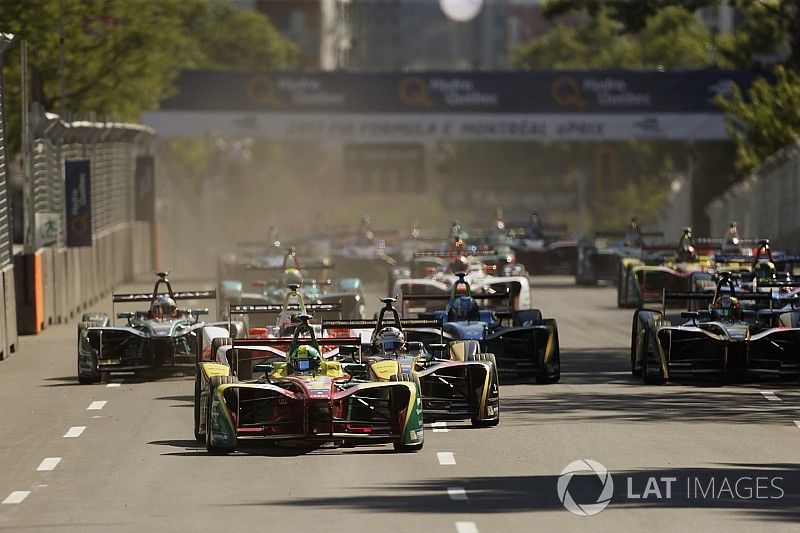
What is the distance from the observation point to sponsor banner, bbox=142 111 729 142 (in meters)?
→ 71.1

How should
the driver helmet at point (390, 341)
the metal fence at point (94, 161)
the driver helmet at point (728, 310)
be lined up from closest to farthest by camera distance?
the driver helmet at point (390, 341)
the driver helmet at point (728, 310)
the metal fence at point (94, 161)

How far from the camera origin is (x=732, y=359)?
24.6 m

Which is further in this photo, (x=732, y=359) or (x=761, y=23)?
(x=761, y=23)

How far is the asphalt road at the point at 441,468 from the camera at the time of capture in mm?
14578

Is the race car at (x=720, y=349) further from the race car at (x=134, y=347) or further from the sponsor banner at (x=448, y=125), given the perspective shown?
the sponsor banner at (x=448, y=125)

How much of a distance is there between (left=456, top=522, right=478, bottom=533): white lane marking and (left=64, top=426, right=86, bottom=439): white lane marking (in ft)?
22.7

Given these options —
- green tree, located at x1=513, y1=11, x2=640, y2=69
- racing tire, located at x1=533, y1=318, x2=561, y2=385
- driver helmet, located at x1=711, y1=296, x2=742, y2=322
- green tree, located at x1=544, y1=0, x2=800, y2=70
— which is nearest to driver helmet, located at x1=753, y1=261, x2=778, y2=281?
driver helmet, located at x1=711, y1=296, x2=742, y2=322

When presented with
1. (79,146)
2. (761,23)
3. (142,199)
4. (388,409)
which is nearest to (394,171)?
(761,23)

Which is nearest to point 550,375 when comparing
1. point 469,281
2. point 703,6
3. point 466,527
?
point 469,281

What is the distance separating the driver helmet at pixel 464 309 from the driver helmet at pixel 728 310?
3.08m

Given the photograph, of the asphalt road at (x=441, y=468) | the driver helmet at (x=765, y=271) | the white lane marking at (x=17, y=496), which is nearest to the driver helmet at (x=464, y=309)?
the asphalt road at (x=441, y=468)

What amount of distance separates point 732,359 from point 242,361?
5.75 metres

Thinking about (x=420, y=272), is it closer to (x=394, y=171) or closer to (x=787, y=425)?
(x=787, y=425)

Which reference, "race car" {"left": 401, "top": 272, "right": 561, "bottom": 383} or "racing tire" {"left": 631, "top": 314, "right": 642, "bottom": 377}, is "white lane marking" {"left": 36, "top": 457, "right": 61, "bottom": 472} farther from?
"racing tire" {"left": 631, "top": 314, "right": 642, "bottom": 377}
